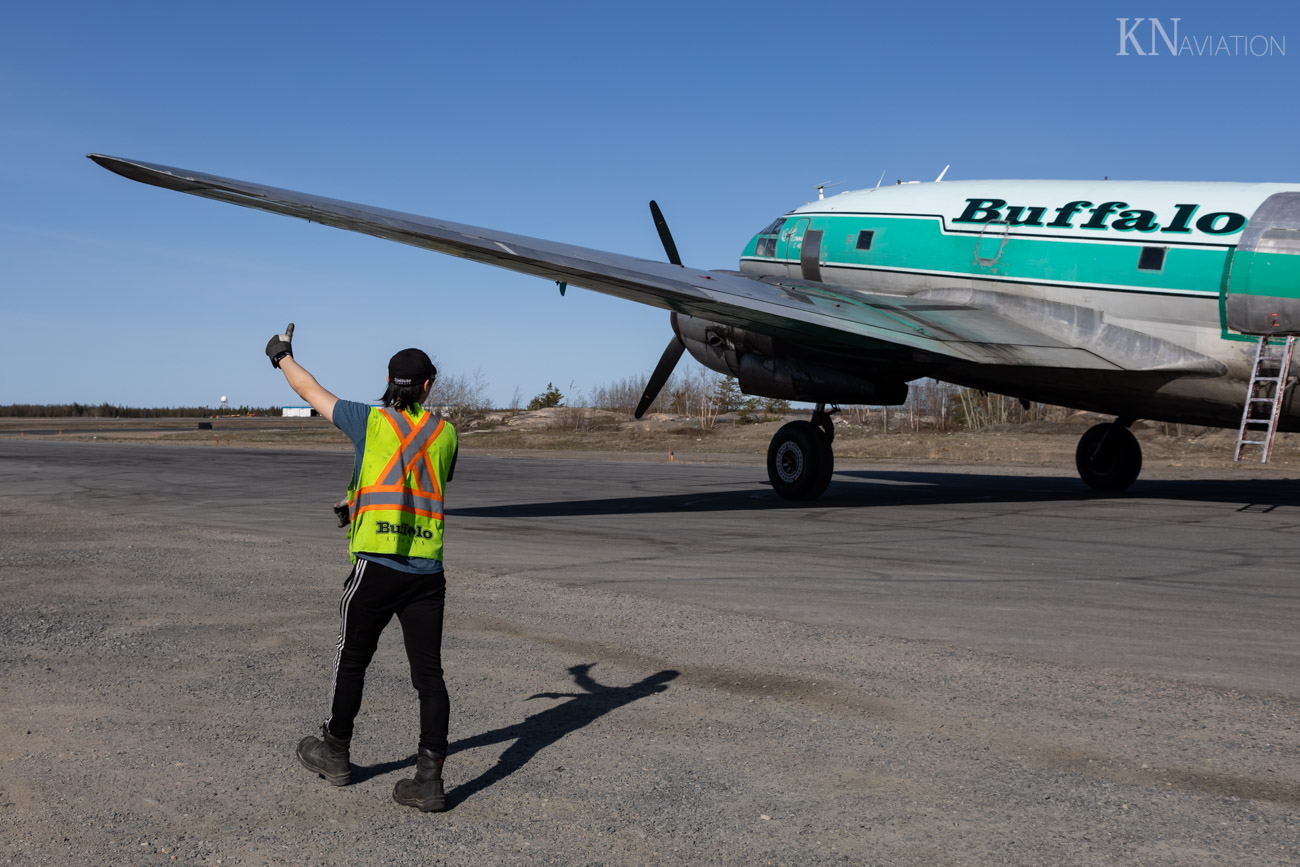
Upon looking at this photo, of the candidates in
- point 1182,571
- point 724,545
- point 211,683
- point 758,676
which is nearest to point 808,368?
point 724,545

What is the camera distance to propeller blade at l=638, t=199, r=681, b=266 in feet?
69.9

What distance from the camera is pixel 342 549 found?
13008mm

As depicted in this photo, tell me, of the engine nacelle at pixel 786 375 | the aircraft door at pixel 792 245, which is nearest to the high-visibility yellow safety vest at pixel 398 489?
the engine nacelle at pixel 786 375

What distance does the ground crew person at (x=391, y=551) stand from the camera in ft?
16.8

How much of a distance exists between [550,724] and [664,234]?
16.5 metres

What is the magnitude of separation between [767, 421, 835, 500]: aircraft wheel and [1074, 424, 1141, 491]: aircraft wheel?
18.0ft

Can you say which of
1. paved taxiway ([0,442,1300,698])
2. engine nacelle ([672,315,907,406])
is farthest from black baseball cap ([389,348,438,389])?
engine nacelle ([672,315,907,406])

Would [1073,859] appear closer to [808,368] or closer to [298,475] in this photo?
[808,368]

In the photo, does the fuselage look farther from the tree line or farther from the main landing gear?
the tree line

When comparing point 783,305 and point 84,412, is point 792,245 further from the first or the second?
point 84,412

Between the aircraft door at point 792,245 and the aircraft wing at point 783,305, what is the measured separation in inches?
107

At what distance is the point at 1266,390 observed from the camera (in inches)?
616

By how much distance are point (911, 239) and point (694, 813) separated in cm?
1640

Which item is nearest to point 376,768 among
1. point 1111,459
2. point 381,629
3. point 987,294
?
point 381,629
